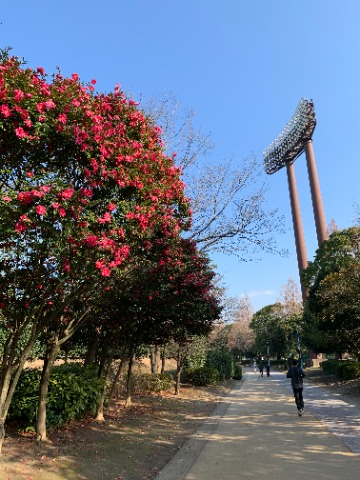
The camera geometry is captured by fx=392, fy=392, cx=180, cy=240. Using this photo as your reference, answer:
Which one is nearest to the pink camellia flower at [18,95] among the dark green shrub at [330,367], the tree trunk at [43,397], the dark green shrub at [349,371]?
the tree trunk at [43,397]

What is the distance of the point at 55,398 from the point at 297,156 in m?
61.1

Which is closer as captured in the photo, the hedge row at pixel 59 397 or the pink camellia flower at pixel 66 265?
the pink camellia flower at pixel 66 265

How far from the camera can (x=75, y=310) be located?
8461 millimetres

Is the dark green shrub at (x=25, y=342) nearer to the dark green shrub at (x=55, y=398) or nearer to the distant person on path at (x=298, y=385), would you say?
the dark green shrub at (x=55, y=398)

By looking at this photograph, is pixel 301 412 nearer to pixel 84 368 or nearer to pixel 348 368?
pixel 84 368

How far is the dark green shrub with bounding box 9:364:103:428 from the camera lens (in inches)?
286

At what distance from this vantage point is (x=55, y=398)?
7.56 m

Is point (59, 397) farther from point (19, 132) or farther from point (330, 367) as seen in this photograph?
point (330, 367)

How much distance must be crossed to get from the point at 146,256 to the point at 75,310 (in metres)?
2.48

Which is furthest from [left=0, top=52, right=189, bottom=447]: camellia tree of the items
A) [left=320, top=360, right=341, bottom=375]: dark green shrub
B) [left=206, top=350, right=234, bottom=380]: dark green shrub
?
[left=320, top=360, right=341, bottom=375]: dark green shrub

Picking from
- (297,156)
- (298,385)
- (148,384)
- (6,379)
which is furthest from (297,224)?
(6,379)

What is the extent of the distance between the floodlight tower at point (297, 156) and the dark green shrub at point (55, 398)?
45230 millimetres

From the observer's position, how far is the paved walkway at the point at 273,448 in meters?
5.24

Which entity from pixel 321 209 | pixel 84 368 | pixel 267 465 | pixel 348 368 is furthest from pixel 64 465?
pixel 321 209
